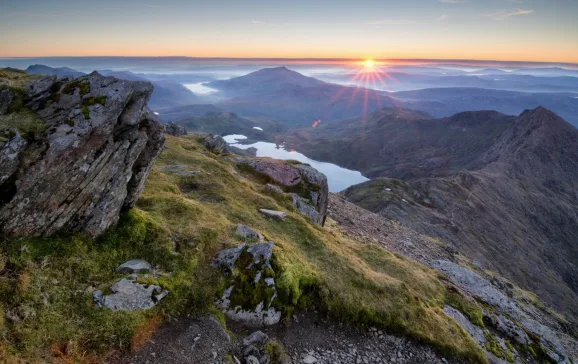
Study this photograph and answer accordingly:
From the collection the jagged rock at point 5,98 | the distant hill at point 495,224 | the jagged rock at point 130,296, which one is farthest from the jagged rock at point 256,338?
the distant hill at point 495,224

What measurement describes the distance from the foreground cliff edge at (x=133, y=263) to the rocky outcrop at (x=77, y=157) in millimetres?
61

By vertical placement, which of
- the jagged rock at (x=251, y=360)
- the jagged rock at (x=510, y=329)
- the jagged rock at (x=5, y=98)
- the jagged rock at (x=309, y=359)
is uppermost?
the jagged rock at (x=5, y=98)

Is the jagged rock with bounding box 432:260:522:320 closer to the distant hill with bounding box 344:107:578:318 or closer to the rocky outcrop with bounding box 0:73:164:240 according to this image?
the rocky outcrop with bounding box 0:73:164:240

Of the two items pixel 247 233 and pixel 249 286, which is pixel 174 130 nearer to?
pixel 247 233

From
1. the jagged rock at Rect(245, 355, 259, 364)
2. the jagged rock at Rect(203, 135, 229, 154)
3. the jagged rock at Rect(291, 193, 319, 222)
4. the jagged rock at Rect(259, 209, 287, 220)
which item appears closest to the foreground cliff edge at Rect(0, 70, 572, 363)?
the jagged rock at Rect(245, 355, 259, 364)

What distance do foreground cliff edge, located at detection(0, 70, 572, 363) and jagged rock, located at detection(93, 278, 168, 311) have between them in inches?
5.9

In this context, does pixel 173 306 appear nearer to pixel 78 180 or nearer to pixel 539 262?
pixel 78 180

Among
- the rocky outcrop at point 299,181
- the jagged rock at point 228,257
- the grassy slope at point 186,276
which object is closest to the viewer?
the grassy slope at point 186,276

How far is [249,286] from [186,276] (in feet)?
11.6

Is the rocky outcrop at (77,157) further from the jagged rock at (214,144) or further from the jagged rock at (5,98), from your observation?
the jagged rock at (214,144)

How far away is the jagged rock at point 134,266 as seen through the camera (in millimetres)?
15258

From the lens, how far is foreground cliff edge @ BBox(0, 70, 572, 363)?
12398 mm

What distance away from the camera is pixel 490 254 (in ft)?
403

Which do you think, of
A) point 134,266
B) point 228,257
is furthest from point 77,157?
point 228,257
